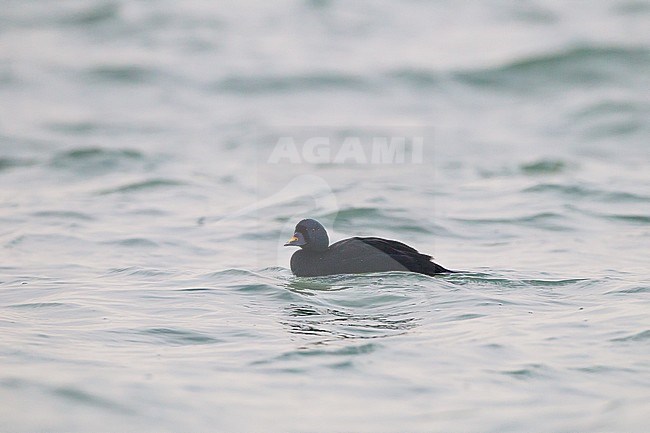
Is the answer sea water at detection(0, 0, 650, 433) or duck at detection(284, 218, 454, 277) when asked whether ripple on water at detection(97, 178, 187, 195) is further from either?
duck at detection(284, 218, 454, 277)

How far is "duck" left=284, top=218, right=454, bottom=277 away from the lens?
24.5ft

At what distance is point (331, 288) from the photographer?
738 centimetres

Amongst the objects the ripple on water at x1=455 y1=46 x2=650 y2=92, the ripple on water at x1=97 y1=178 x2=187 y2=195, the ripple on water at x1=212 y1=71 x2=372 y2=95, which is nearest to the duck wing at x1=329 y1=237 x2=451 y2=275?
the ripple on water at x1=97 y1=178 x2=187 y2=195

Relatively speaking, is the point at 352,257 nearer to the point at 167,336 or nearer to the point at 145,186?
the point at 167,336

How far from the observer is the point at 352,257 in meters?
7.57

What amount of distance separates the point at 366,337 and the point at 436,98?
10.6m

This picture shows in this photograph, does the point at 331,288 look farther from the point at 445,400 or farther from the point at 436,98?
the point at 436,98

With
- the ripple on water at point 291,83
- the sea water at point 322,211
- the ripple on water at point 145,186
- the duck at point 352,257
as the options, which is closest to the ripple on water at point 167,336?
the sea water at point 322,211

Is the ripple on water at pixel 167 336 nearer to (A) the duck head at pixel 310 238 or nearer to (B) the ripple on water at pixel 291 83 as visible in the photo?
(A) the duck head at pixel 310 238

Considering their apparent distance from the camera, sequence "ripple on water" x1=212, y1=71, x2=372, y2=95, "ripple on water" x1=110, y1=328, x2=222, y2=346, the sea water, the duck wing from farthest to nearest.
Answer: "ripple on water" x1=212, y1=71, x2=372, y2=95
the duck wing
"ripple on water" x1=110, y1=328, x2=222, y2=346
the sea water

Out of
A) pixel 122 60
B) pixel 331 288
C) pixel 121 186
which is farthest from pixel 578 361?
pixel 122 60

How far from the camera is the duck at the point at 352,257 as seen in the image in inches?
294

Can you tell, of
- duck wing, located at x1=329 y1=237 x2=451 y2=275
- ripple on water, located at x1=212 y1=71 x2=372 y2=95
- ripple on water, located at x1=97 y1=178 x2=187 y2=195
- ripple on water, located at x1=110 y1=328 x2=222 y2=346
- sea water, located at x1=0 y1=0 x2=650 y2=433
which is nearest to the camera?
sea water, located at x1=0 y1=0 x2=650 y2=433

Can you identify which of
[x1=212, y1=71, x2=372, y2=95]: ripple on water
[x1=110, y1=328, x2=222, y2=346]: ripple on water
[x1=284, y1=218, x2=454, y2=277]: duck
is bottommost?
[x1=110, y1=328, x2=222, y2=346]: ripple on water
